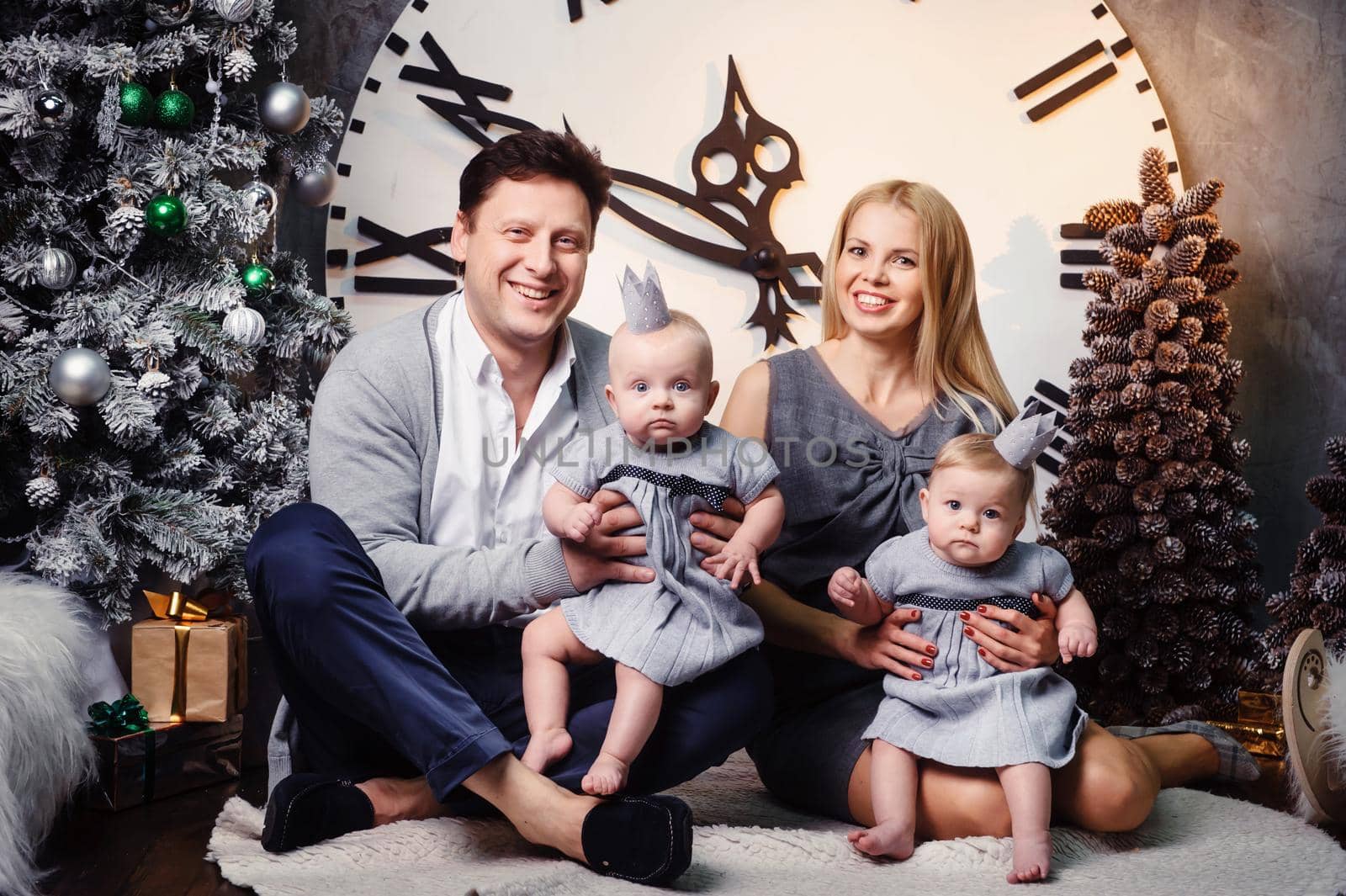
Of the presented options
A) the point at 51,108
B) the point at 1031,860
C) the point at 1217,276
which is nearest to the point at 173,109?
the point at 51,108

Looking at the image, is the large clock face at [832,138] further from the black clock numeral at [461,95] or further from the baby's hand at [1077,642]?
the baby's hand at [1077,642]

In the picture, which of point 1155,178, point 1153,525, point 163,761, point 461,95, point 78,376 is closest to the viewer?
point 78,376

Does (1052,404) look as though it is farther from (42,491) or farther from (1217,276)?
(42,491)

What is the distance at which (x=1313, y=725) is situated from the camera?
196 centimetres

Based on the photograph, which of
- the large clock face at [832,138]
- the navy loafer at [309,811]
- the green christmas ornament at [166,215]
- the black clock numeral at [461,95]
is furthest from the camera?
the large clock face at [832,138]

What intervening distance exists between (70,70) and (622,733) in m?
1.52

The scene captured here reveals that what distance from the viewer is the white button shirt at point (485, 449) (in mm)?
1830

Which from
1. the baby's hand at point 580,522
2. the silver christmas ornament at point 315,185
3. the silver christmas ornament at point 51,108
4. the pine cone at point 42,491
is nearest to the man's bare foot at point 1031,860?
the baby's hand at point 580,522

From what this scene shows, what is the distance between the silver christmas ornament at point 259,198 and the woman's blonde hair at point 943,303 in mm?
1085

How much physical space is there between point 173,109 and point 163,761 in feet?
3.88

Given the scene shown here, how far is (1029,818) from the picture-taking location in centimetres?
158

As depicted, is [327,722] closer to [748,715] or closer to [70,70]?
[748,715]

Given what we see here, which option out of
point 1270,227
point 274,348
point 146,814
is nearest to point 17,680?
point 146,814

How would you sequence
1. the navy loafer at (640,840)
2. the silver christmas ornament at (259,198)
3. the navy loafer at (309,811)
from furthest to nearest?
the silver christmas ornament at (259,198) < the navy loafer at (309,811) < the navy loafer at (640,840)
